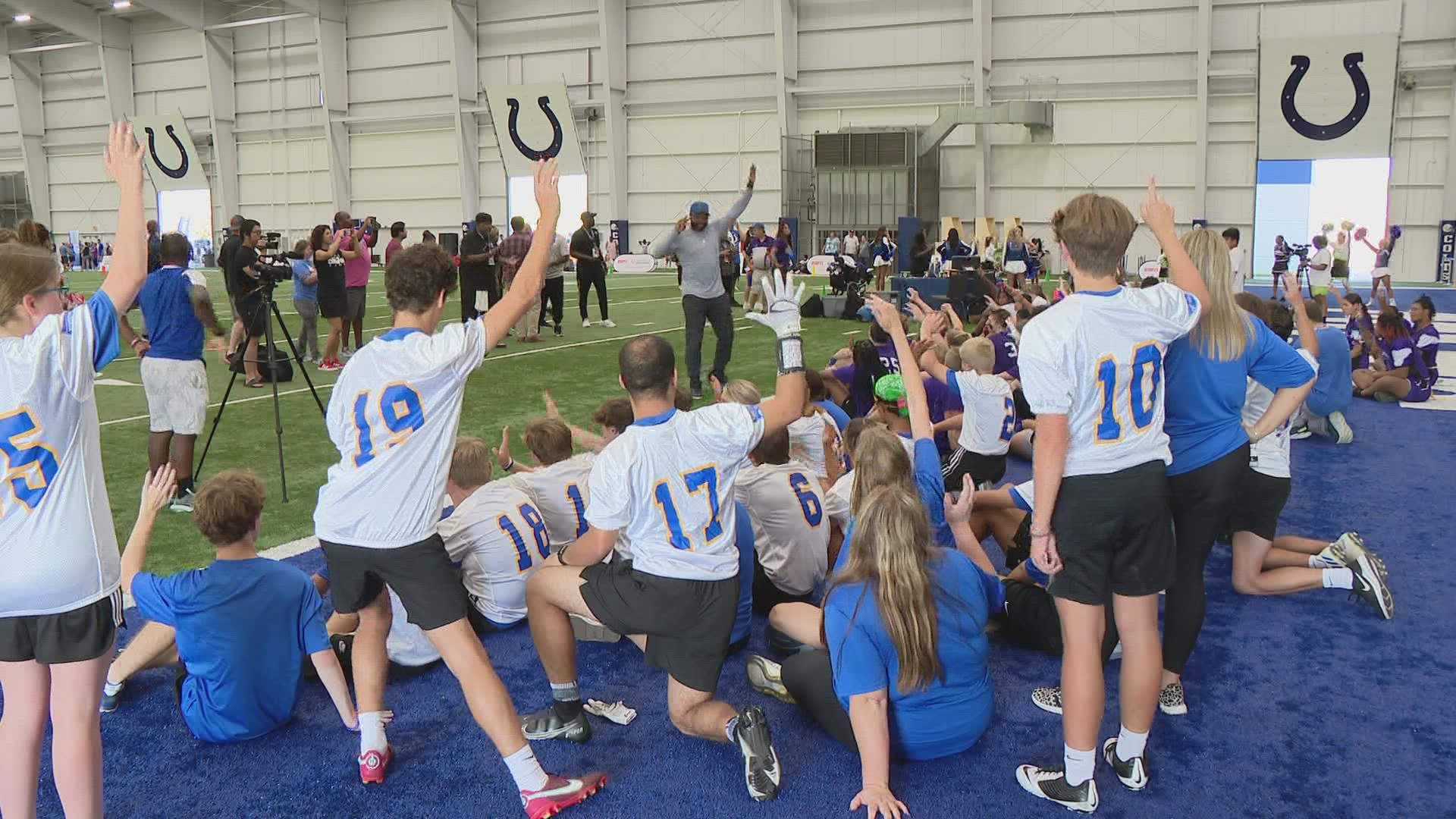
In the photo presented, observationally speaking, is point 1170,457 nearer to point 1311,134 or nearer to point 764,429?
point 764,429

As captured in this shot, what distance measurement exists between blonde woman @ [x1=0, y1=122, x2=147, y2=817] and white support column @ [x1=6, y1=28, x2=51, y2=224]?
151ft

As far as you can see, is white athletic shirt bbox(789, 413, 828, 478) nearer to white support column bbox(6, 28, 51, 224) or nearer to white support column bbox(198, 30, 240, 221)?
white support column bbox(198, 30, 240, 221)

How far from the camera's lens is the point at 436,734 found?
3893 mm

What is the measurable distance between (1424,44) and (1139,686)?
95.2ft

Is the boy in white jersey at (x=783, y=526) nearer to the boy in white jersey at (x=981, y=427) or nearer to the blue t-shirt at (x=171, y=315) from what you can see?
the boy in white jersey at (x=981, y=427)

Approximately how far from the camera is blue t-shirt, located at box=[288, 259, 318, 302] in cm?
1201

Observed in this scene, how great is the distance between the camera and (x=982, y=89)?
1141 inches

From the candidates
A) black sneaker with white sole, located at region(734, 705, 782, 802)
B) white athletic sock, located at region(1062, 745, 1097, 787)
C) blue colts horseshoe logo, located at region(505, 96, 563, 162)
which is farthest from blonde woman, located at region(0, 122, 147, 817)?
blue colts horseshoe logo, located at region(505, 96, 563, 162)

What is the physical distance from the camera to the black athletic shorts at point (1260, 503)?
4934 mm

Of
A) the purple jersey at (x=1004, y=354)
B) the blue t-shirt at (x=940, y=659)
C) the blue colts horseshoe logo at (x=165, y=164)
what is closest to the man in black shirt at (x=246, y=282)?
the purple jersey at (x=1004, y=354)

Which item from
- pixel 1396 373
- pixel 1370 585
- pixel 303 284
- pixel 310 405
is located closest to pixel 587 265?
pixel 303 284

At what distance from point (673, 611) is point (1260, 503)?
304cm

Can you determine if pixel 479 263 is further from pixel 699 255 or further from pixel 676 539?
pixel 676 539

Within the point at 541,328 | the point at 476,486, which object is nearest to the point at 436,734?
the point at 476,486
